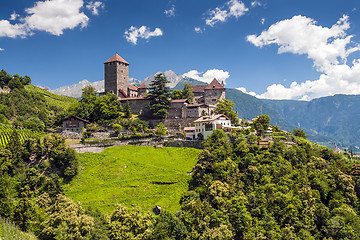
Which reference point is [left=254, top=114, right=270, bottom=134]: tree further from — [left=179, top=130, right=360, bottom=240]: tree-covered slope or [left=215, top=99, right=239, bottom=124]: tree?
[left=179, top=130, right=360, bottom=240]: tree-covered slope

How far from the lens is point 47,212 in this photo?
43.5m

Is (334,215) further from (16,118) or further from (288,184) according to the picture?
(16,118)

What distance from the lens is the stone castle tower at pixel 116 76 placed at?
98.2 meters

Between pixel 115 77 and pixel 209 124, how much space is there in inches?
1653

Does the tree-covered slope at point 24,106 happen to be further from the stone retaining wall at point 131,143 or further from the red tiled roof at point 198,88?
the red tiled roof at point 198,88

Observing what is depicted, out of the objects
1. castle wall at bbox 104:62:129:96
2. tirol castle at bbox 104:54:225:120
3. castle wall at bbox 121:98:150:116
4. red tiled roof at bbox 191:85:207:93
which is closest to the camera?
tirol castle at bbox 104:54:225:120

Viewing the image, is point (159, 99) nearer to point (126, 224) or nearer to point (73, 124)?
point (73, 124)

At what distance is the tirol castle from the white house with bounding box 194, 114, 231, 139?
929cm

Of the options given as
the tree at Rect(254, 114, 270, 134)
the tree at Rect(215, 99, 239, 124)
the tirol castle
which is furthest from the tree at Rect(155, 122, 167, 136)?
the tree at Rect(254, 114, 270, 134)

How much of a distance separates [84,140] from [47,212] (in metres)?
24.9

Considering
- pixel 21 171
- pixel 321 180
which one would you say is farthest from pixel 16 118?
pixel 321 180

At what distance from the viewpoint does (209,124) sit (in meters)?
71.9

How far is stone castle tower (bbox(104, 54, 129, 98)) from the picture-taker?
9819cm

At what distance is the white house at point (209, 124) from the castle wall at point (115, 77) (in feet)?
113
